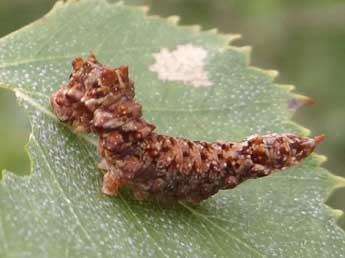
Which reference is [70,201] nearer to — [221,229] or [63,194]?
[63,194]

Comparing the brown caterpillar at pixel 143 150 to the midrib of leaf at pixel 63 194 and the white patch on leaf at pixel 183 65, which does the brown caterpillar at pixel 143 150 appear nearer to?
the midrib of leaf at pixel 63 194

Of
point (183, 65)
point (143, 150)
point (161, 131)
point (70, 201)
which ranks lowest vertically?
point (70, 201)

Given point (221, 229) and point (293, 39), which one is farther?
point (293, 39)

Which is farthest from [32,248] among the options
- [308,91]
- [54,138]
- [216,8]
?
[308,91]

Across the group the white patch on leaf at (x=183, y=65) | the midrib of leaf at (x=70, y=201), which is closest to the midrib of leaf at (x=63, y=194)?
the midrib of leaf at (x=70, y=201)

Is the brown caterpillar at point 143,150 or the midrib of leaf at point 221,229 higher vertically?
the brown caterpillar at point 143,150

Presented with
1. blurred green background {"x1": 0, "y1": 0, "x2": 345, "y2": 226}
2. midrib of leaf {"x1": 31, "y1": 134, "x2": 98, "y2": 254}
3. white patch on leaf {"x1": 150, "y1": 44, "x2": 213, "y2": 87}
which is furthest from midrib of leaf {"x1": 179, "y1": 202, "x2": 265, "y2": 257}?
blurred green background {"x1": 0, "y1": 0, "x2": 345, "y2": 226}


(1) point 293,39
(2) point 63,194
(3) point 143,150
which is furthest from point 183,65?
(1) point 293,39
